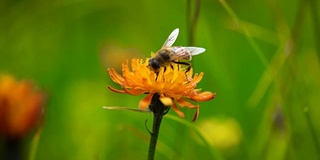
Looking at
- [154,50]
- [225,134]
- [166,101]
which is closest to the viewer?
[166,101]

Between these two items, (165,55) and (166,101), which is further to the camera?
(165,55)

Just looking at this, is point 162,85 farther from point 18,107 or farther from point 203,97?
point 18,107

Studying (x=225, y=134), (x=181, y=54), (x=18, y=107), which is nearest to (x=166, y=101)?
(x=181, y=54)

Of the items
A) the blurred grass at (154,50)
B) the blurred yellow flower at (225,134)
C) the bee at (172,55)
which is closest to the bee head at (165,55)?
the bee at (172,55)

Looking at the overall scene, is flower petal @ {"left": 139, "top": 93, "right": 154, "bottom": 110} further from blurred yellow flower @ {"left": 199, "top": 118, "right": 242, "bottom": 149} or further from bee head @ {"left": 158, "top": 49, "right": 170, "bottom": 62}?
blurred yellow flower @ {"left": 199, "top": 118, "right": 242, "bottom": 149}

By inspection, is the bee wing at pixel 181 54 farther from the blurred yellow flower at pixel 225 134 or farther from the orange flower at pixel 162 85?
the blurred yellow flower at pixel 225 134

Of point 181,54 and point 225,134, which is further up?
point 181,54
